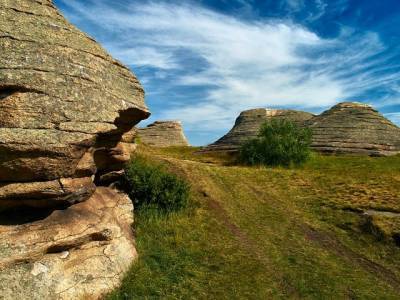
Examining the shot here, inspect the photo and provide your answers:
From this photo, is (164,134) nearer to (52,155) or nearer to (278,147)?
(278,147)

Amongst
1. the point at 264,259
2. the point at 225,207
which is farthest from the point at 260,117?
the point at 264,259

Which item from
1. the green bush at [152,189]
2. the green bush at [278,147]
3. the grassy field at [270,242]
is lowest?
the grassy field at [270,242]

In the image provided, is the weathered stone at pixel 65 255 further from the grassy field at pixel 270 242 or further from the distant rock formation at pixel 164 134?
the distant rock formation at pixel 164 134

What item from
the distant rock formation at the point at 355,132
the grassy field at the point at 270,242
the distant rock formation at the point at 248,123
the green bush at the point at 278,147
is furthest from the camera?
the distant rock formation at the point at 248,123

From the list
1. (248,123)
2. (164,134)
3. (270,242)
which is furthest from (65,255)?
(164,134)

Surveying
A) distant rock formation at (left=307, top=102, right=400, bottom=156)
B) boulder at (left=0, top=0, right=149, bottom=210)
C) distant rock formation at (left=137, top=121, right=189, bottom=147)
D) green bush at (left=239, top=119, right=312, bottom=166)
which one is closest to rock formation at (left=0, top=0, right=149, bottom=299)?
boulder at (left=0, top=0, right=149, bottom=210)

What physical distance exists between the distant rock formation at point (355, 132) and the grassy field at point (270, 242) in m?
24.6

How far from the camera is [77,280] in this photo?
1255cm

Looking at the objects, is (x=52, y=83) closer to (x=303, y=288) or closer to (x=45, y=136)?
(x=45, y=136)

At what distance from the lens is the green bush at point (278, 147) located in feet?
128

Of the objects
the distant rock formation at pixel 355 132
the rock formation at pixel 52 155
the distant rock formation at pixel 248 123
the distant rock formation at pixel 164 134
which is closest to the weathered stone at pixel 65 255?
the rock formation at pixel 52 155

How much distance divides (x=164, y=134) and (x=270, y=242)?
252ft

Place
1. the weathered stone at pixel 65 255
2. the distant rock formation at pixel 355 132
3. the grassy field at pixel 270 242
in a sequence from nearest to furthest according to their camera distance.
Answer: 1. the weathered stone at pixel 65 255
2. the grassy field at pixel 270 242
3. the distant rock formation at pixel 355 132

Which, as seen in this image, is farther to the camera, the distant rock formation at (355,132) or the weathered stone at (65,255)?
the distant rock formation at (355,132)
